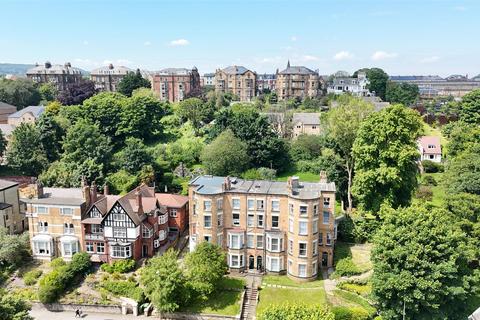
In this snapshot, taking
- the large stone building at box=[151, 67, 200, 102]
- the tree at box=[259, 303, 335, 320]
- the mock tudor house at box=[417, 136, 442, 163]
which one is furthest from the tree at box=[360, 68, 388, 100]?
the tree at box=[259, 303, 335, 320]

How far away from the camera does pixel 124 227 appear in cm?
4500

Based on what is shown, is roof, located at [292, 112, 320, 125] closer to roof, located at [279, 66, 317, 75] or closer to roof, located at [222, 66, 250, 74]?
roof, located at [279, 66, 317, 75]

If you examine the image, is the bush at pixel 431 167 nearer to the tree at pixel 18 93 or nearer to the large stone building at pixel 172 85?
the large stone building at pixel 172 85

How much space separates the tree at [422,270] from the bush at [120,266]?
25316 millimetres

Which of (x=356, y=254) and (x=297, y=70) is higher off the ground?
(x=297, y=70)

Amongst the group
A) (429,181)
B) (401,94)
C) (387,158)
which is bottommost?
(429,181)

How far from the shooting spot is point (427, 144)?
71750mm

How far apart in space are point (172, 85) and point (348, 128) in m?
79.2

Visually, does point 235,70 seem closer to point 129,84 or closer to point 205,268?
point 129,84

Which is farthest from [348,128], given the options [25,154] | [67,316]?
[25,154]

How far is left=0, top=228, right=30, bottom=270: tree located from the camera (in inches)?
1793

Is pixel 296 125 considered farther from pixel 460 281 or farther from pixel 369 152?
pixel 460 281

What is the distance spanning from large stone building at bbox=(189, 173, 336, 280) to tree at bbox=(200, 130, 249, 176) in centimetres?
1690

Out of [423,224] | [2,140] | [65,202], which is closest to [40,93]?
[2,140]
